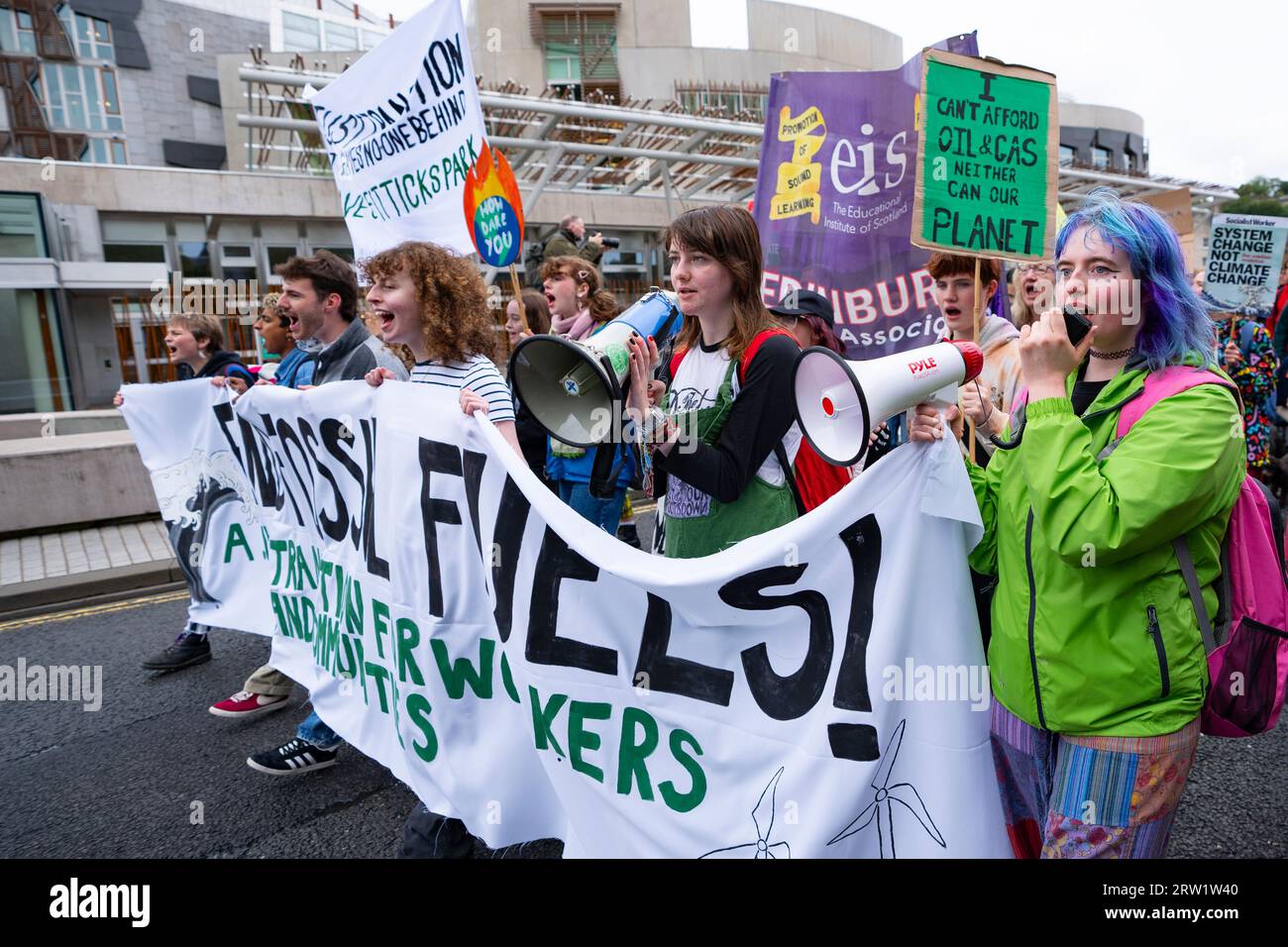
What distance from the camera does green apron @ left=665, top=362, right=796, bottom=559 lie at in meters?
2.02

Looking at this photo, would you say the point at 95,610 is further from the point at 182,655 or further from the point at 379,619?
the point at 379,619

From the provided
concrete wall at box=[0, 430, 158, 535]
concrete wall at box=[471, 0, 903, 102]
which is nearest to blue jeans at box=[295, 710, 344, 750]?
concrete wall at box=[0, 430, 158, 535]

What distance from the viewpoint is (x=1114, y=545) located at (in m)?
1.28

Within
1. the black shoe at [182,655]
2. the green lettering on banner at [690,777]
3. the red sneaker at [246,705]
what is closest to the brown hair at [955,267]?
the green lettering on banner at [690,777]

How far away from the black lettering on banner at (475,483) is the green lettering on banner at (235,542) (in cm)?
188

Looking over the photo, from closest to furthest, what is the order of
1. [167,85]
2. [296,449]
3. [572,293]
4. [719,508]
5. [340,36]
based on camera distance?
[719,508], [296,449], [572,293], [167,85], [340,36]

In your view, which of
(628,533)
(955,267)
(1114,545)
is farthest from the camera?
(628,533)

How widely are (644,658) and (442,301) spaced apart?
4.67 feet

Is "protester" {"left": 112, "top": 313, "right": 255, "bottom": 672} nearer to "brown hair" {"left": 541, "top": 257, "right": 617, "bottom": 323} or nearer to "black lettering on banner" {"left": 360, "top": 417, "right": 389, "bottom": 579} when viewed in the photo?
"black lettering on banner" {"left": 360, "top": 417, "right": 389, "bottom": 579}

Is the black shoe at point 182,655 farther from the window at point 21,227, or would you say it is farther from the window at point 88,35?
the window at point 88,35

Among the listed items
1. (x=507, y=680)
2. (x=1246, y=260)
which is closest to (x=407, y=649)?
(x=507, y=680)

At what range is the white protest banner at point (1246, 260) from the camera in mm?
7477

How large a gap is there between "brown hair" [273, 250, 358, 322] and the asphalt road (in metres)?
1.81

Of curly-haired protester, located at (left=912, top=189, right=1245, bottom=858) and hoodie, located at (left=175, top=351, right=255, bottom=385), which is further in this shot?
hoodie, located at (left=175, top=351, right=255, bottom=385)
